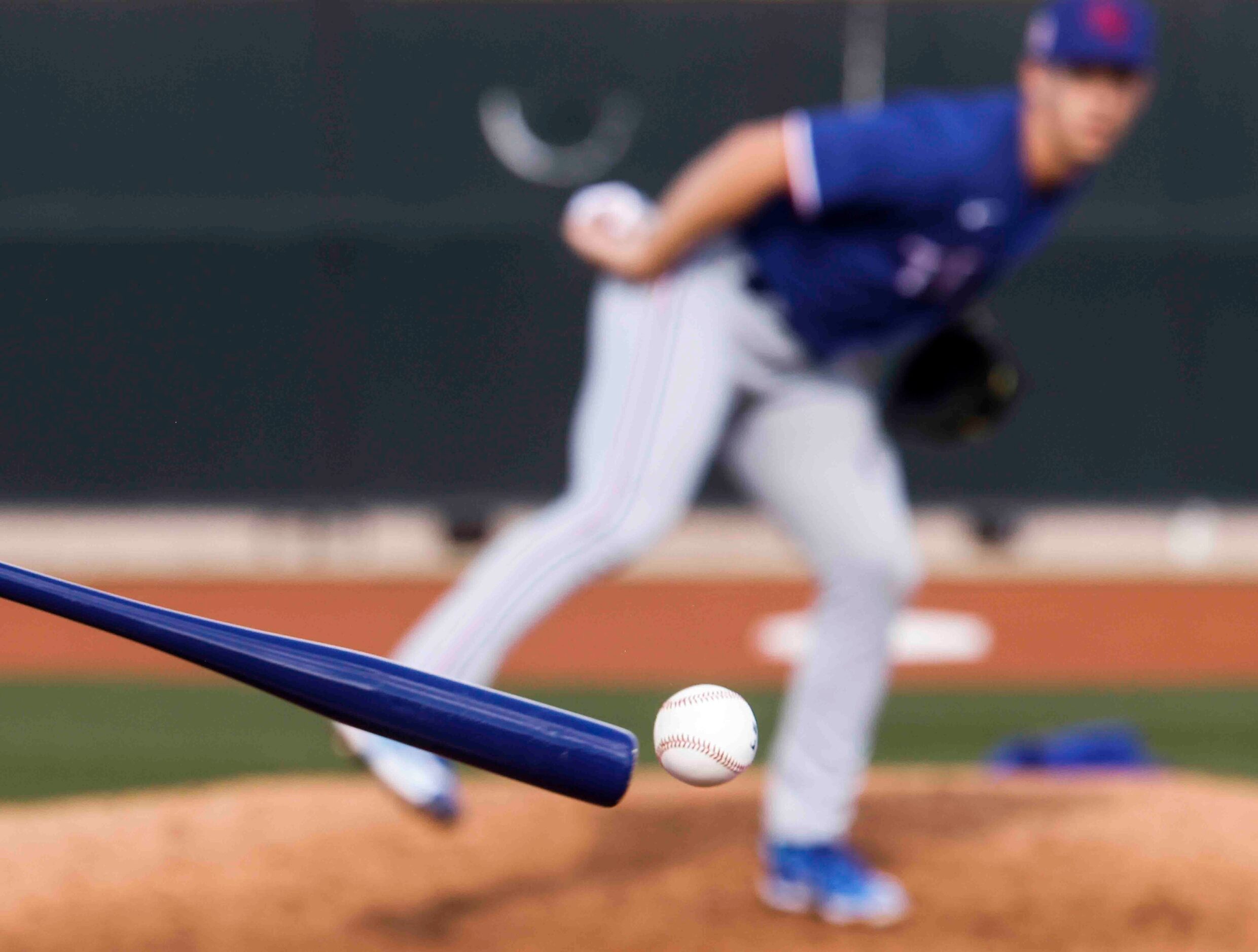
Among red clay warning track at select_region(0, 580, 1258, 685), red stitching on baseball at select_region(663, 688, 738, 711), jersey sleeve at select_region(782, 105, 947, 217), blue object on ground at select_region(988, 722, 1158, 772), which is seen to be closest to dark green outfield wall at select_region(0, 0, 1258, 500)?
red clay warning track at select_region(0, 580, 1258, 685)

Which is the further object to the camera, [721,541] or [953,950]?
[721,541]

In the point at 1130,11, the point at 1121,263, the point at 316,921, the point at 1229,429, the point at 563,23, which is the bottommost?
the point at 316,921

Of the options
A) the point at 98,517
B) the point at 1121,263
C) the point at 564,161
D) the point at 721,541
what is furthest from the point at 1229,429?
the point at 98,517

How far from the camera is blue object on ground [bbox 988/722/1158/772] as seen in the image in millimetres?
4363

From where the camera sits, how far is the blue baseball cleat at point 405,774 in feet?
8.54

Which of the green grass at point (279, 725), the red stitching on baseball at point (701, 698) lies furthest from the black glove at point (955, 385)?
the green grass at point (279, 725)

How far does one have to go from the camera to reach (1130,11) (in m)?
2.81

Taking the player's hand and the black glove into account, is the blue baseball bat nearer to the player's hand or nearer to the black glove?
the player's hand

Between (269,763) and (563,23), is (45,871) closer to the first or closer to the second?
(269,763)

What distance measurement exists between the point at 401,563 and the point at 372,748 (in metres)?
6.27

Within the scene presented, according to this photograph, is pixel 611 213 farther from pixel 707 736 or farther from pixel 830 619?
pixel 707 736

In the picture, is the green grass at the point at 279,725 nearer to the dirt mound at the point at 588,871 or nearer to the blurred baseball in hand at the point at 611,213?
the dirt mound at the point at 588,871

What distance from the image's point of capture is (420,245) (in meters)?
9.06

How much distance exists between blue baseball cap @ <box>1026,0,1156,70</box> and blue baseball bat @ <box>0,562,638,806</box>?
4.74 ft
